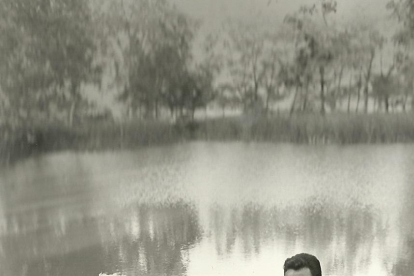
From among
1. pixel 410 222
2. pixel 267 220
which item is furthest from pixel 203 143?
pixel 410 222

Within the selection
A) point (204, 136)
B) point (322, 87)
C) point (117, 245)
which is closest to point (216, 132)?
point (204, 136)

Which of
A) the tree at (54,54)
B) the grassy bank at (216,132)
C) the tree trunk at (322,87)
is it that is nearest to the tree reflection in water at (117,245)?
the grassy bank at (216,132)

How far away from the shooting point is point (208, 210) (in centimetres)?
161

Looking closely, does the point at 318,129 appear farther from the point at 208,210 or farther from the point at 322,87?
the point at 208,210

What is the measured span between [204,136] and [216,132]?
4cm

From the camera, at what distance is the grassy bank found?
1.53m

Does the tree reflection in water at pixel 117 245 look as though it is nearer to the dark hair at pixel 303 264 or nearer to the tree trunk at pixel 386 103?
the dark hair at pixel 303 264

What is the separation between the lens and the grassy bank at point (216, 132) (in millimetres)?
1527

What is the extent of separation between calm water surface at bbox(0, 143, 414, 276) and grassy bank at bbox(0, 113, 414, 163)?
0.03m

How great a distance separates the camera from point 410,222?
151 cm

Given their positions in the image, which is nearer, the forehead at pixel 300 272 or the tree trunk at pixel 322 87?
the forehead at pixel 300 272

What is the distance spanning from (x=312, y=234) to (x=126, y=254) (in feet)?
1.97

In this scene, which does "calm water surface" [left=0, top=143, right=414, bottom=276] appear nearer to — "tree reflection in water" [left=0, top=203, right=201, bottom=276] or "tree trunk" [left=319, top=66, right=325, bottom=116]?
"tree reflection in water" [left=0, top=203, right=201, bottom=276]

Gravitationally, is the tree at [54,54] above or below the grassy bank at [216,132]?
above
